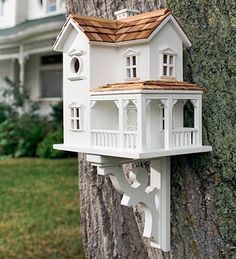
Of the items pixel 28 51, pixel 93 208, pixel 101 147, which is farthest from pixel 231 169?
pixel 28 51

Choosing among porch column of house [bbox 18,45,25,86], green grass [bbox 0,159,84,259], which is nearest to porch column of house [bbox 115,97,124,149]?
green grass [bbox 0,159,84,259]

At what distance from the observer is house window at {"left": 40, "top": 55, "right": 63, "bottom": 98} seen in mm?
9781

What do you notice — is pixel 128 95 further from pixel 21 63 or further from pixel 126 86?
pixel 21 63

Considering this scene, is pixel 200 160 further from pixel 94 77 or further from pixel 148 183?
pixel 94 77

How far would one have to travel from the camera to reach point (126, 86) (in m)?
1.37

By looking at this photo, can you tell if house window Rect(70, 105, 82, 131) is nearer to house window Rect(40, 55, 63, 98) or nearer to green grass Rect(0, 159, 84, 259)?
green grass Rect(0, 159, 84, 259)

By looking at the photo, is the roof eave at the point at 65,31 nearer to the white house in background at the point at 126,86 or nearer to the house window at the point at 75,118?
the white house in background at the point at 126,86

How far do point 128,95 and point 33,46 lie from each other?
27.8 feet

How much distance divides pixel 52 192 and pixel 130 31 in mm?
3933

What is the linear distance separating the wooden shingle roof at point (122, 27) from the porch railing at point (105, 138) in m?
0.26

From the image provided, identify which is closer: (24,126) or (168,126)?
(168,126)

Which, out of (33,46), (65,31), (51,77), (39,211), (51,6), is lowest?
(39,211)

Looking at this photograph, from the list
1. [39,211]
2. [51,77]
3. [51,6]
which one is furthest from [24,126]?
[39,211]

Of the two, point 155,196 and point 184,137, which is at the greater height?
point 184,137
